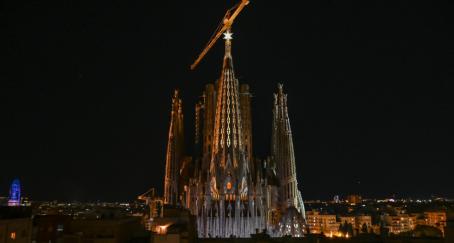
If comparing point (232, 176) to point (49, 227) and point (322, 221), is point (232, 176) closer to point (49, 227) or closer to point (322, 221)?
point (49, 227)

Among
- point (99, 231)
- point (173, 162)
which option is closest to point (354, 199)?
point (173, 162)

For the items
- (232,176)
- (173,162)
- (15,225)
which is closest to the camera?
(15,225)

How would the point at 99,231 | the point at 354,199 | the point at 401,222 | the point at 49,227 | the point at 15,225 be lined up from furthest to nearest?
the point at 354,199 < the point at 401,222 < the point at 49,227 < the point at 99,231 < the point at 15,225

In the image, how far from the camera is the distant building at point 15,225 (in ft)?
93.9

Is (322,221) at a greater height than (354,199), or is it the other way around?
(354,199)

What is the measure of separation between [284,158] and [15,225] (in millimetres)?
47598

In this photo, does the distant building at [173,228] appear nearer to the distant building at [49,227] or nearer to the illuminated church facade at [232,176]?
the distant building at [49,227]

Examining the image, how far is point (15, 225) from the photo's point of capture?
29766mm

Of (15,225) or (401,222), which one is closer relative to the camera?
(15,225)

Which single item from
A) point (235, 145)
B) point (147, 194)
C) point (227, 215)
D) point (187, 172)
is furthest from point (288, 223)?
point (147, 194)

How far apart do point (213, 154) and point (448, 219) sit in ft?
123

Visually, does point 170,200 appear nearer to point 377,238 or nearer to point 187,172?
point 187,172

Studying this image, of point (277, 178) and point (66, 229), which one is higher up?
point (277, 178)

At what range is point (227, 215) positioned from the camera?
6166 centimetres
